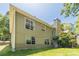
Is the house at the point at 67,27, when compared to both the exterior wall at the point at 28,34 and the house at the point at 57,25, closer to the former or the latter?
the house at the point at 57,25

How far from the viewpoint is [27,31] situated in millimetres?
3689

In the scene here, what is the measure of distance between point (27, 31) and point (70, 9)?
0.79 m

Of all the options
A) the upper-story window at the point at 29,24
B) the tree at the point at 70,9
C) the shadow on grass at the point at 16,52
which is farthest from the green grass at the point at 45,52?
the tree at the point at 70,9

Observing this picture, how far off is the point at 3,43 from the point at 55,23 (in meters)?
0.89

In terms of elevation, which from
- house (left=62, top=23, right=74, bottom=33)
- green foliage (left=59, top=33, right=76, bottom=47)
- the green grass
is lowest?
the green grass

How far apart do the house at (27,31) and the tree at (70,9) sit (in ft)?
1.08

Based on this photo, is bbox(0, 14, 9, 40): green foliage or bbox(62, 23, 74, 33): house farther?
bbox(62, 23, 74, 33): house

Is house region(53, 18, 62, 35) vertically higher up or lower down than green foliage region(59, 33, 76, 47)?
higher up

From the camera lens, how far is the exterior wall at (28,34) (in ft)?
12.0

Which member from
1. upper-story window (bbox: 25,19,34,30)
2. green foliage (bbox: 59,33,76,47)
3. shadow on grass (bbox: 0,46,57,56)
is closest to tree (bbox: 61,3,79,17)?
green foliage (bbox: 59,33,76,47)

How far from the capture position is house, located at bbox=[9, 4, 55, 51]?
11.9 feet

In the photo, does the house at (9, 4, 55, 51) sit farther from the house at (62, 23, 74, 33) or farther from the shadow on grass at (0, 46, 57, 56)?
the house at (62, 23, 74, 33)

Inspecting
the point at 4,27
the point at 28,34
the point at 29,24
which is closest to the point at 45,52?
the point at 28,34

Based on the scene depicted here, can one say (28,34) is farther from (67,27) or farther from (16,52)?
(67,27)
